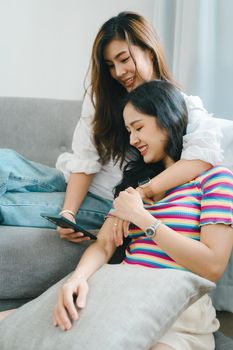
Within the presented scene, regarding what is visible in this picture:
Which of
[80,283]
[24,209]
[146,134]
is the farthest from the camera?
[24,209]

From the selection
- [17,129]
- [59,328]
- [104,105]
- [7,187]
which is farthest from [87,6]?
[59,328]

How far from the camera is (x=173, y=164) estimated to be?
118 centimetres

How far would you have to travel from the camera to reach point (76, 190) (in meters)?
1.41

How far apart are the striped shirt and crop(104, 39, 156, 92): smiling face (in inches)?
17.5

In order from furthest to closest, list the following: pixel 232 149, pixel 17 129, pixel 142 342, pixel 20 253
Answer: pixel 17 129 < pixel 232 149 < pixel 20 253 < pixel 142 342

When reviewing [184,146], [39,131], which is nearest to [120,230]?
[184,146]

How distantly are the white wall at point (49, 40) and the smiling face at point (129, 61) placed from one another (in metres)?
0.94

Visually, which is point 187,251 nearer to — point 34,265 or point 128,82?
point 34,265

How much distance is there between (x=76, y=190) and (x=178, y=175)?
1.33 feet

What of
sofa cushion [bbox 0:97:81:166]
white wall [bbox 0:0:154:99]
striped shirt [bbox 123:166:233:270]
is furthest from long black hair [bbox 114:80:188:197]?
white wall [bbox 0:0:154:99]

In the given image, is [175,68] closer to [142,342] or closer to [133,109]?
[133,109]

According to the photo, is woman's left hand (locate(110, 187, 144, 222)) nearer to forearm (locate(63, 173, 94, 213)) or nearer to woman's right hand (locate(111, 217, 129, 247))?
woman's right hand (locate(111, 217, 129, 247))

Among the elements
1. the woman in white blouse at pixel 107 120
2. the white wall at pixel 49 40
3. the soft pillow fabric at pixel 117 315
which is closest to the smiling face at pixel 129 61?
the woman in white blouse at pixel 107 120

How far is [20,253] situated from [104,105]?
574mm
